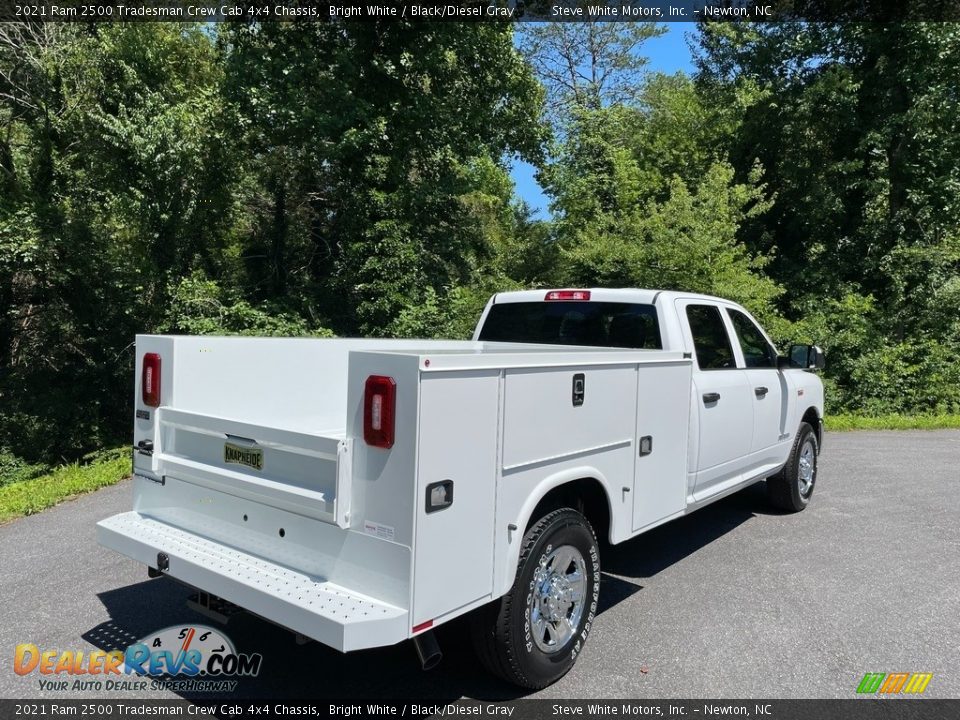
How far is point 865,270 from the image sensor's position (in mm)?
18188

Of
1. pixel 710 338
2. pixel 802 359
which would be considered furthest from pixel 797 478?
pixel 710 338

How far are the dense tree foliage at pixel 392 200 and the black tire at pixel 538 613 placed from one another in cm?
986

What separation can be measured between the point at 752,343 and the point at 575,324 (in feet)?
5.86

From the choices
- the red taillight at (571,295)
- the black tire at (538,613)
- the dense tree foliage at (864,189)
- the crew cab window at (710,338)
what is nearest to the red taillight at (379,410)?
the black tire at (538,613)

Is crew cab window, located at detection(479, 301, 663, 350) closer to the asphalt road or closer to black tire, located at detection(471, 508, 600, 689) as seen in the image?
the asphalt road

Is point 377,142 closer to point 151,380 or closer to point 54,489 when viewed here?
point 54,489

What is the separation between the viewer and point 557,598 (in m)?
3.78

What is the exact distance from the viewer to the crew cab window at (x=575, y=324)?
5375 millimetres

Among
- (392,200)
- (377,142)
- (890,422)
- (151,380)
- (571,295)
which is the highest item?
(377,142)

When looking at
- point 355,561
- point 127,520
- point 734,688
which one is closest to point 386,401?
point 355,561

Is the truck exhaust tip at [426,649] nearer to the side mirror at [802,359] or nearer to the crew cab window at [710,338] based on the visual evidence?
the crew cab window at [710,338]

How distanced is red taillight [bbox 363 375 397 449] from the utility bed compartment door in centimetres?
14

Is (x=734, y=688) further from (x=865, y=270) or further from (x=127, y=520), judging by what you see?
(x=865, y=270)

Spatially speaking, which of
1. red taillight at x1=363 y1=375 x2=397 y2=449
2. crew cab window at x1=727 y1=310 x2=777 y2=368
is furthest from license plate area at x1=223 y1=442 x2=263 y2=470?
crew cab window at x1=727 y1=310 x2=777 y2=368
